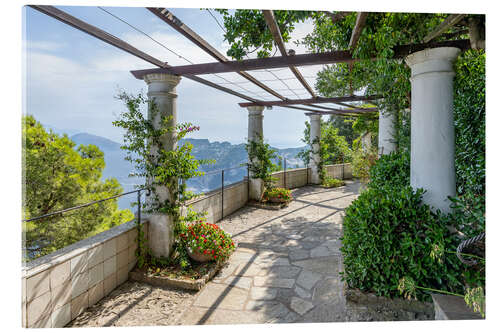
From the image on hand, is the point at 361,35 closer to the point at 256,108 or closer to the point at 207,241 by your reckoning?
the point at 207,241

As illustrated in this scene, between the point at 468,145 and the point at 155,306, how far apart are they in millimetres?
3120

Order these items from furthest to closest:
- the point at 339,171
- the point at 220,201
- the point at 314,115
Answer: the point at 339,171
the point at 314,115
the point at 220,201

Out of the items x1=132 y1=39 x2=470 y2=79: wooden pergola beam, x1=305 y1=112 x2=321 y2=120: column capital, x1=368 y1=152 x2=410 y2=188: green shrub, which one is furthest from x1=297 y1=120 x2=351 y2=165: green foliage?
x1=132 y1=39 x2=470 y2=79: wooden pergola beam

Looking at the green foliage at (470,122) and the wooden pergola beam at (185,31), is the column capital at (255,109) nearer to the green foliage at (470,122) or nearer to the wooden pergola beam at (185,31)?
the wooden pergola beam at (185,31)

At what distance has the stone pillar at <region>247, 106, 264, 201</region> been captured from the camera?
20.1 ft

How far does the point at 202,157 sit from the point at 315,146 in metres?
6.36

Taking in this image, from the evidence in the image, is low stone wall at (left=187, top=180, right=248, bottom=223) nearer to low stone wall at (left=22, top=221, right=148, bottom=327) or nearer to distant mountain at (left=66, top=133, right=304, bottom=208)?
distant mountain at (left=66, top=133, right=304, bottom=208)

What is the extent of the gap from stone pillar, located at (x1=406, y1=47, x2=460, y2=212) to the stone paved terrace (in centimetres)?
101

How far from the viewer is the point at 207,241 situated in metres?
3.04

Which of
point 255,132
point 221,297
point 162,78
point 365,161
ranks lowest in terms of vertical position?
point 221,297

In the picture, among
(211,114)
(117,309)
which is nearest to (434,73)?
(211,114)

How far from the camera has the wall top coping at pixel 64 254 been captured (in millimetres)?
1722

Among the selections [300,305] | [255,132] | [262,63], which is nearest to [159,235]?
[300,305]

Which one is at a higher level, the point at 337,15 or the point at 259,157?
the point at 337,15
